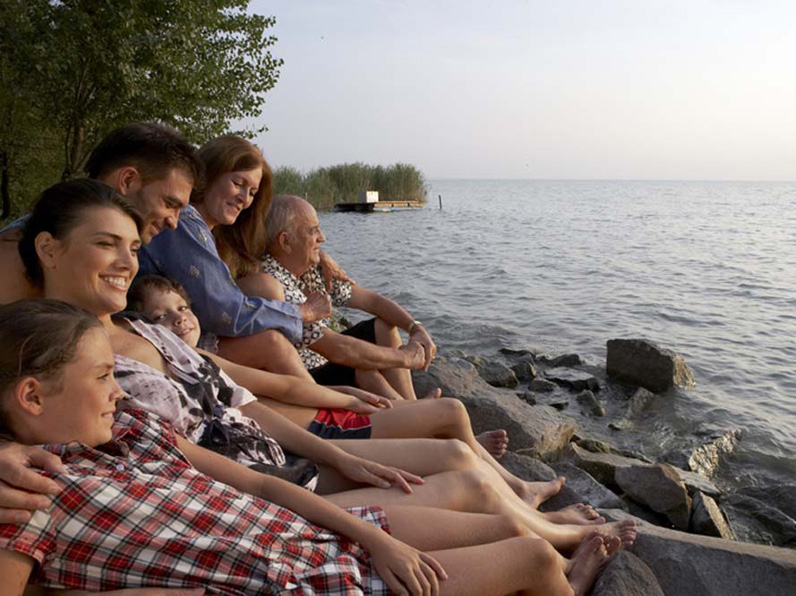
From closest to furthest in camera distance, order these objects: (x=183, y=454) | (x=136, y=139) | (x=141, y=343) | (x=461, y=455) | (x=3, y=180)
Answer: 1. (x=183, y=454)
2. (x=141, y=343)
3. (x=461, y=455)
4. (x=136, y=139)
5. (x=3, y=180)

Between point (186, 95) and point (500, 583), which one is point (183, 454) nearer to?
point (500, 583)

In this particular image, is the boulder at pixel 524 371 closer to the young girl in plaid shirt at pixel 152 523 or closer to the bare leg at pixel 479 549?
the bare leg at pixel 479 549

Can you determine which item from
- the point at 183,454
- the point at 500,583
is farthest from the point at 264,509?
the point at 500,583

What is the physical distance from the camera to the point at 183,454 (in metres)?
2.18

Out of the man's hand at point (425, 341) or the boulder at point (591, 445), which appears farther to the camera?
the boulder at point (591, 445)

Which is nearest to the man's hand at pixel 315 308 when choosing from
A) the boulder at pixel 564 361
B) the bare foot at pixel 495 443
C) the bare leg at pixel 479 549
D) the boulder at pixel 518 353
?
the bare foot at pixel 495 443

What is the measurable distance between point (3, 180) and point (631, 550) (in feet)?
57.4

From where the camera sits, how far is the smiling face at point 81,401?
178cm

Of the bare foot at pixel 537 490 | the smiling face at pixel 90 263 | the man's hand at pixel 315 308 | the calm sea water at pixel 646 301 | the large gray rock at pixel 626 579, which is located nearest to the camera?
the smiling face at pixel 90 263

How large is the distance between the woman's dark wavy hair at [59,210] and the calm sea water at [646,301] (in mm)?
5938

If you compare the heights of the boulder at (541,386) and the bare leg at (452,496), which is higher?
the bare leg at (452,496)

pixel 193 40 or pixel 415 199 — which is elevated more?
pixel 193 40

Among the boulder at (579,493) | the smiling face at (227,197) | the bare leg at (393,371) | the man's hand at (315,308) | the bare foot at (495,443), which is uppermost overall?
the smiling face at (227,197)

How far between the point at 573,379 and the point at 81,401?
25.2 ft
